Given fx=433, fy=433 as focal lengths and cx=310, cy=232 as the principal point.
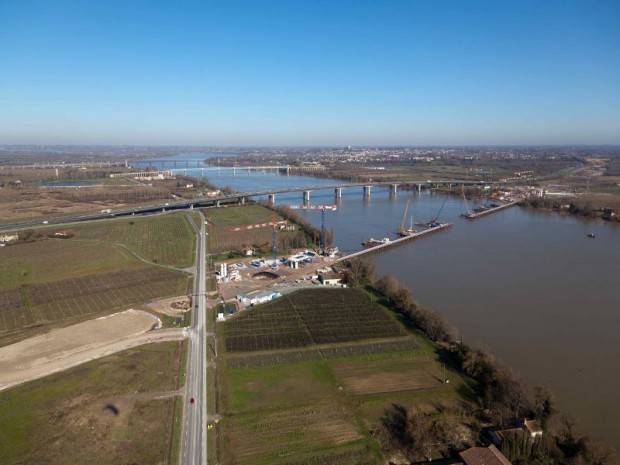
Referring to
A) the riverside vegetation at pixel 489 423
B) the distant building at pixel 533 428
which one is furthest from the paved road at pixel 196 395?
the distant building at pixel 533 428

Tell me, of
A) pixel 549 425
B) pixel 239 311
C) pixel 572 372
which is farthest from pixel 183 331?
pixel 572 372

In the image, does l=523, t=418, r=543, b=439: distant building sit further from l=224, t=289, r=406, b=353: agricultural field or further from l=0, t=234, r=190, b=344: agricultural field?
l=0, t=234, r=190, b=344: agricultural field

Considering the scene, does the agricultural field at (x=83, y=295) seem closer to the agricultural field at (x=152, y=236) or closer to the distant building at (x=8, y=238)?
the agricultural field at (x=152, y=236)

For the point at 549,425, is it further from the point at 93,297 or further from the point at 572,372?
the point at 93,297

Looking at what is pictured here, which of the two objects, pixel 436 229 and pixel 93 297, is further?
pixel 436 229

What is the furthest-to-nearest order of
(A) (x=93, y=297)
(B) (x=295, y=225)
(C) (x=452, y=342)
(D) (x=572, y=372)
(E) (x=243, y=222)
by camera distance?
1. (E) (x=243, y=222)
2. (B) (x=295, y=225)
3. (A) (x=93, y=297)
4. (C) (x=452, y=342)
5. (D) (x=572, y=372)

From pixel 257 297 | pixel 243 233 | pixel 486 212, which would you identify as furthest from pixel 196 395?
pixel 486 212
